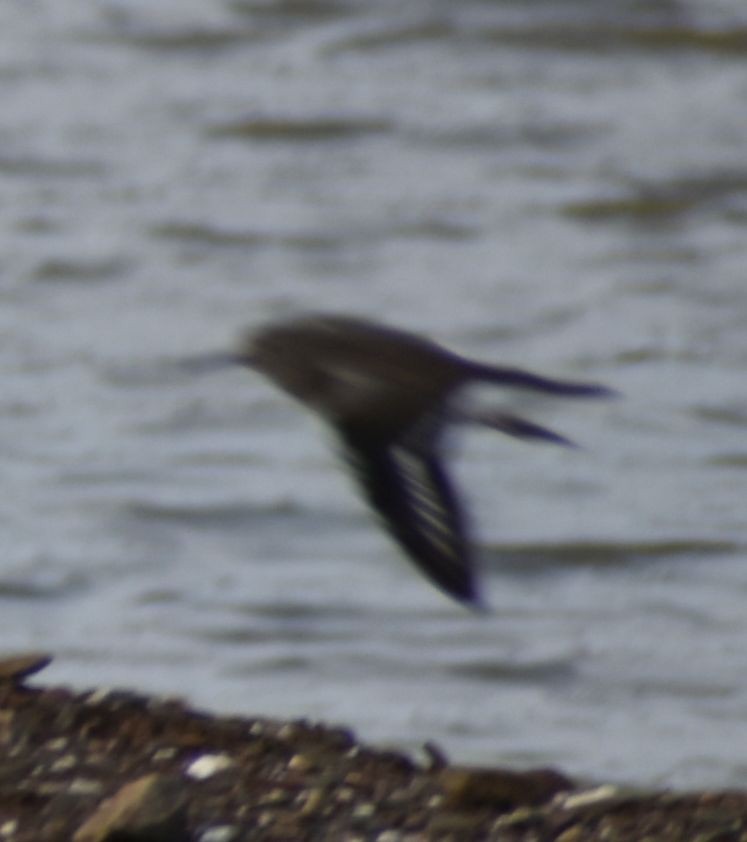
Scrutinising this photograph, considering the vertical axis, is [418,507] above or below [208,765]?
above

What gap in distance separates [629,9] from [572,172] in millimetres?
1822

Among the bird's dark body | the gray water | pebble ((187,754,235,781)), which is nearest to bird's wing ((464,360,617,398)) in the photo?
the bird's dark body

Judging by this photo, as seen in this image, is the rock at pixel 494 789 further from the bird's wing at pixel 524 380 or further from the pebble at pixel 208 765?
the bird's wing at pixel 524 380

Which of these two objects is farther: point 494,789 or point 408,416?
point 494,789

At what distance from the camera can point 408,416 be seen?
267 cm

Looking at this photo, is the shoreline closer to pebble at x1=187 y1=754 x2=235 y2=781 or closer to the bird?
pebble at x1=187 y1=754 x2=235 y2=781

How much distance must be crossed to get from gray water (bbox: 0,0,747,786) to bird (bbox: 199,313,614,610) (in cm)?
125

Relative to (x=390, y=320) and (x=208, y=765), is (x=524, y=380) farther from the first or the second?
(x=390, y=320)

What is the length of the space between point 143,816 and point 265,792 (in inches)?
12.4

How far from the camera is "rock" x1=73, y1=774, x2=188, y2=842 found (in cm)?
292

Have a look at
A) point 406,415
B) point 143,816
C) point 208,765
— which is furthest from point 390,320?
point 406,415

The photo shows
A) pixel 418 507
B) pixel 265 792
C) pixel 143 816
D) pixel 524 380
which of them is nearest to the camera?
pixel 524 380

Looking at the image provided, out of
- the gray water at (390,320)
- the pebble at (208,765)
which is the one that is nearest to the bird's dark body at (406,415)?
the pebble at (208,765)

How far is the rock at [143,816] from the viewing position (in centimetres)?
292
